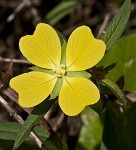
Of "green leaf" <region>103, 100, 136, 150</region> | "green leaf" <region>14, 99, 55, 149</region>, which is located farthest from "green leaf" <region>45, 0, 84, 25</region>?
"green leaf" <region>14, 99, 55, 149</region>

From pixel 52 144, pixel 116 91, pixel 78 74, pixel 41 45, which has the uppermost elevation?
pixel 41 45

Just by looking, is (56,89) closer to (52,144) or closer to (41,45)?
(41,45)

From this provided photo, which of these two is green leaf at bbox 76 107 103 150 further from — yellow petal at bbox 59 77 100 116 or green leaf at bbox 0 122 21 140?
yellow petal at bbox 59 77 100 116

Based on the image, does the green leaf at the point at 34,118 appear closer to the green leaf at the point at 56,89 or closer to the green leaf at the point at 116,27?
the green leaf at the point at 56,89

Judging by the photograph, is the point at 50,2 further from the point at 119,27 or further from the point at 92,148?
the point at 119,27

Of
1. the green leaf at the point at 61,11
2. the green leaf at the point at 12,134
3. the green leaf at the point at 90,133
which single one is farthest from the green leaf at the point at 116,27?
the green leaf at the point at 61,11

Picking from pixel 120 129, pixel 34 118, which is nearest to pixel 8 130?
pixel 34 118
